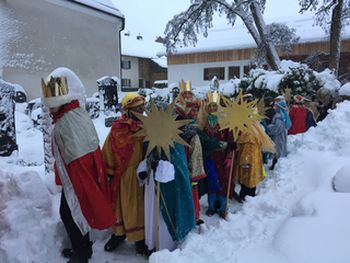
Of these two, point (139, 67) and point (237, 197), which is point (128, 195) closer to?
point (237, 197)

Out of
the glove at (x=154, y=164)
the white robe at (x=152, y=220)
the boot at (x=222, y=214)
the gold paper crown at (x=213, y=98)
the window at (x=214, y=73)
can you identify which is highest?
the window at (x=214, y=73)

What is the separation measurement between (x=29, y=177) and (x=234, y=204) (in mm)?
3002

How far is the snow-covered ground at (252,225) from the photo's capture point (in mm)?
1904

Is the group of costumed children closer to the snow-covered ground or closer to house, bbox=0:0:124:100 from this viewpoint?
the snow-covered ground

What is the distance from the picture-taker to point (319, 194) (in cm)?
246

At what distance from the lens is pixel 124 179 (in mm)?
3139

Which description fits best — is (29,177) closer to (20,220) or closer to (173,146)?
(20,220)

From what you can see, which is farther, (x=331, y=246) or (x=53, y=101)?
(x=53, y=101)

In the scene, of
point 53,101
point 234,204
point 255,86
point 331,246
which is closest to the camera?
point 331,246

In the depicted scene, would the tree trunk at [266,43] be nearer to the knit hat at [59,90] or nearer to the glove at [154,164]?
the glove at [154,164]

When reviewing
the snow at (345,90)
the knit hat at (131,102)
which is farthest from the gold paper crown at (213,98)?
the snow at (345,90)

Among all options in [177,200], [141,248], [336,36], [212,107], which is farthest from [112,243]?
[336,36]

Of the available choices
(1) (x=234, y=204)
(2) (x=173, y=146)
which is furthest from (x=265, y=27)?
(2) (x=173, y=146)

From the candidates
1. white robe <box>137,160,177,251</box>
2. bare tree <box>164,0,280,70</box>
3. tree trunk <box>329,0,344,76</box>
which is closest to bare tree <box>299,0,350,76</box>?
tree trunk <box>329,0,344,76</box>
